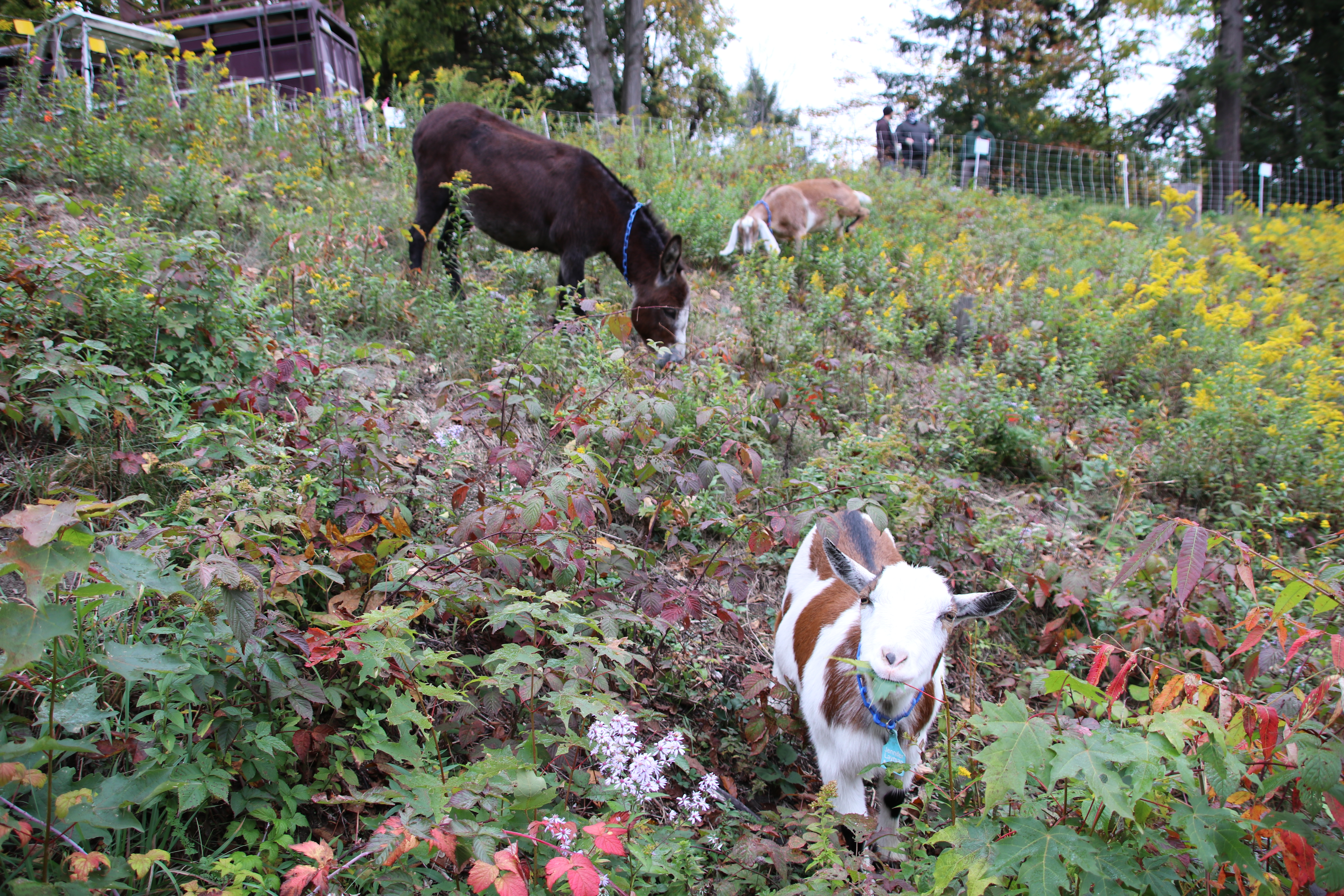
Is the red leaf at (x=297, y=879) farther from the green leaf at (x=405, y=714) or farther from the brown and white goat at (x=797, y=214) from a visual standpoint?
the brown and white goat at (x=797, y=214)

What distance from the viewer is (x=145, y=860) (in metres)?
1.51

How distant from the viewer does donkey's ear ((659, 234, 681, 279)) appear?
564 centimetres

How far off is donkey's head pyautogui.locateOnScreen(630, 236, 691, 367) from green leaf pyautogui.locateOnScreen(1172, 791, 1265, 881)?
451cm

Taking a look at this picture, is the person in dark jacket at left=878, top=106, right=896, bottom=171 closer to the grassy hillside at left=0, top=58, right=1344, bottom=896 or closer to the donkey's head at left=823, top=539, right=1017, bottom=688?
the grassy hillside at left=0, top=58, right=1344, bottom=896

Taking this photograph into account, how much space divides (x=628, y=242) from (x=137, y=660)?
16.5ft

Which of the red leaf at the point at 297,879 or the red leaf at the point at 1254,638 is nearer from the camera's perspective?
the red leaf at the point at 297,879

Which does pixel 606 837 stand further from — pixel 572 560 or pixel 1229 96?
pixel 1229 96

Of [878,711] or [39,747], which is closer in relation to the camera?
[39,747]

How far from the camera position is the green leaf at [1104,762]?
4.57 feet

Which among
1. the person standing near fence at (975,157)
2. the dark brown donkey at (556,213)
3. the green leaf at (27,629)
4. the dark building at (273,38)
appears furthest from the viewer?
the person standing near fence at (975,157)

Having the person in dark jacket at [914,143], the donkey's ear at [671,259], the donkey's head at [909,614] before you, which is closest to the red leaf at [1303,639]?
the donkey's head at [909,614]

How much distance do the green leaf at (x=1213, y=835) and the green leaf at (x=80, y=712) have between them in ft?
8.29

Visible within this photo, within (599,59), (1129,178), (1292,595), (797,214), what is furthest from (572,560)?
(1129,178)

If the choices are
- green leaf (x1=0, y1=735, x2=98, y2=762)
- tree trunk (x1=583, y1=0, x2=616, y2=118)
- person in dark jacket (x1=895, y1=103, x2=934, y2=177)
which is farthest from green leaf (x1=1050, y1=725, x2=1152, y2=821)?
tree trunk (x1=583, y1=0, x2=616, y2=118)
